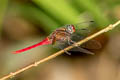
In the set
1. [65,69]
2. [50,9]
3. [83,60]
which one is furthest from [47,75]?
[50,9]

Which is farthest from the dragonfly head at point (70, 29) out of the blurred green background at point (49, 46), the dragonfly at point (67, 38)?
the blurred green background at point (49, 46)

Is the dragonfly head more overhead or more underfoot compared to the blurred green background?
more underfoot

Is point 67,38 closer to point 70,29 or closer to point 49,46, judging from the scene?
point 70,29

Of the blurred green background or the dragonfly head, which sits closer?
the dragonfly head

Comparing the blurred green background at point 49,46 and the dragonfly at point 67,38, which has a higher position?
the blurred green background at point 49,46

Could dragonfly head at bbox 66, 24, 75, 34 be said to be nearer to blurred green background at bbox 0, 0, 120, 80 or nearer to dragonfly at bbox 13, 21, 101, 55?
dragonfly at bbox 13, 21, 101, 55

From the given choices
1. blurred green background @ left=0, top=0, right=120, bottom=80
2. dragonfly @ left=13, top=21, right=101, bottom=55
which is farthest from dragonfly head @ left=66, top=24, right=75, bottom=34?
blurred green background @ left=0, top=0, right=120, bottom=80

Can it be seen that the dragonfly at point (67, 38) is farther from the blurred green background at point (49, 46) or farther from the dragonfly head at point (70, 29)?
the blurred green background at point (49, 46)

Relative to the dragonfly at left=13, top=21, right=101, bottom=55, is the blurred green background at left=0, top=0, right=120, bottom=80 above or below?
above

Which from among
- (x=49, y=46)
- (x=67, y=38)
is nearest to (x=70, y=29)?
(x=67, y=38)
